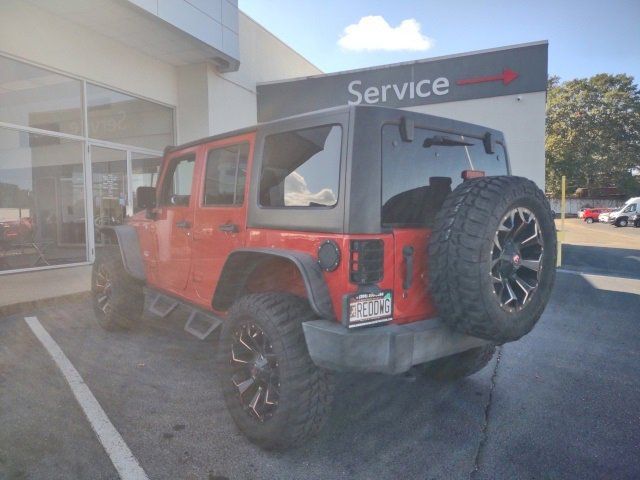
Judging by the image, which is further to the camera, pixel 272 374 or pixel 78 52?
pixel 78 52

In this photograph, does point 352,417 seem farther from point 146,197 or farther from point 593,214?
point 593,214

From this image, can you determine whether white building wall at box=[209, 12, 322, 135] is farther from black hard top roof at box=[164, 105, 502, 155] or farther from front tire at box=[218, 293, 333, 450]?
front tire at box=[218, 293, 333, 450]

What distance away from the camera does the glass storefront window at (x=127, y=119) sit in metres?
9.11

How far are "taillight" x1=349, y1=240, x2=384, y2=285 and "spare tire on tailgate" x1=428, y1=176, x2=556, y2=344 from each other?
34 cm

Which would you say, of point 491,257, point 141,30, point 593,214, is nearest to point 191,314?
point 491,257

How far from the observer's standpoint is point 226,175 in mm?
3352

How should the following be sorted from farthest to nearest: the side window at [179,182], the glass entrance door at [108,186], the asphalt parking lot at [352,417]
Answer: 1. the glass entrance door at [108,186]
2. the side window at [179,182]
3. the asphalt parking lot at [352,417]

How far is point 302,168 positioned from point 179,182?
Result: 6.11ft

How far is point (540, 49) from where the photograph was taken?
10.2 meters

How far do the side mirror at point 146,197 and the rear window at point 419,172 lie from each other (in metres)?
2.73

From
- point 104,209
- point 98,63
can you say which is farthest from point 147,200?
point 104,209

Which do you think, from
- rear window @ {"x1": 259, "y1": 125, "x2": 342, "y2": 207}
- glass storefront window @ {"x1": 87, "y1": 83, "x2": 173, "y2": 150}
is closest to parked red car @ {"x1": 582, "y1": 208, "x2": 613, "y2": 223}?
glass storefront window @ {"x1": 87, "y1": 83, "x2": 173, "y2": 150}

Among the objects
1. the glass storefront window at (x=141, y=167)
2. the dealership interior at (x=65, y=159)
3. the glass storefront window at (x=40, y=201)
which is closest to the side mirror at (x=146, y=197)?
the dealership interior at (x=65, y=159)

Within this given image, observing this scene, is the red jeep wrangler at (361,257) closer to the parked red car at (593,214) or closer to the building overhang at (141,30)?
the building overhang at (141,30)
